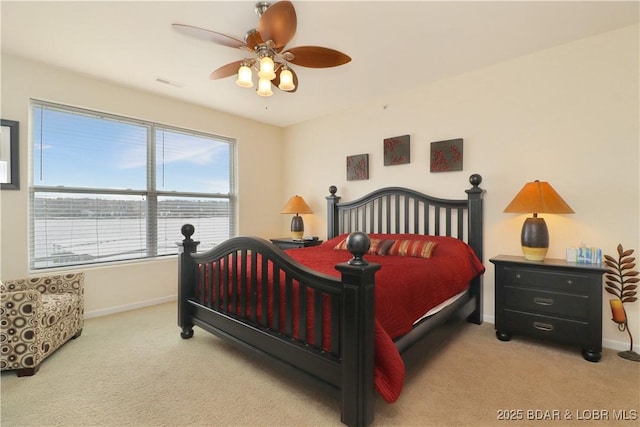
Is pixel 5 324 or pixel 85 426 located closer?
pixel 85 426

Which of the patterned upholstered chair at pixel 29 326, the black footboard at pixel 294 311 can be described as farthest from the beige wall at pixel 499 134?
the black footboard at pixel 294 311

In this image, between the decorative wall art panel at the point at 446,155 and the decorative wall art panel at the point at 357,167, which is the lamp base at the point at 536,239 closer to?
the decorative wall art panel at the point at 446,155

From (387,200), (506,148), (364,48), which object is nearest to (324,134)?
(387,200)

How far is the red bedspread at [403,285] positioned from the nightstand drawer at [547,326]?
0.45 meters

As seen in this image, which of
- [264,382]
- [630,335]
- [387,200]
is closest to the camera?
[264,382]

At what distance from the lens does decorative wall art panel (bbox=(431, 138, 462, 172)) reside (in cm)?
322

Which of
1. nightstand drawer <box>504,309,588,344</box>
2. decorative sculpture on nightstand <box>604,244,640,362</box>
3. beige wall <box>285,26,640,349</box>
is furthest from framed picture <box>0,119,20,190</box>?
decorative sculpture on nightstand <box>604,244,640,362</box>

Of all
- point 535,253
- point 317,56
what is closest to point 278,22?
point 317,56

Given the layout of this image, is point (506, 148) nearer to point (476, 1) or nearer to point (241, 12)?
point (476, 1)

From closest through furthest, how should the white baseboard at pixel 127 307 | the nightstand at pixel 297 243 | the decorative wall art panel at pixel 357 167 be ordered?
the white baseboard at pixel 127 307 → the decorative wall art panel at pixel 357 167 → the nightstand at pixel 297 243

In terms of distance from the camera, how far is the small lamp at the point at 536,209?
95.0 inches

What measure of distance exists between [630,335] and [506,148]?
1.78 m

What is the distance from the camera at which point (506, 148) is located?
2.95 meters

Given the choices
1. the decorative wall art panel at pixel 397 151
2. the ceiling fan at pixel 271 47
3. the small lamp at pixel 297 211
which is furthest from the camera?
the small lamp at pixel 297 211
